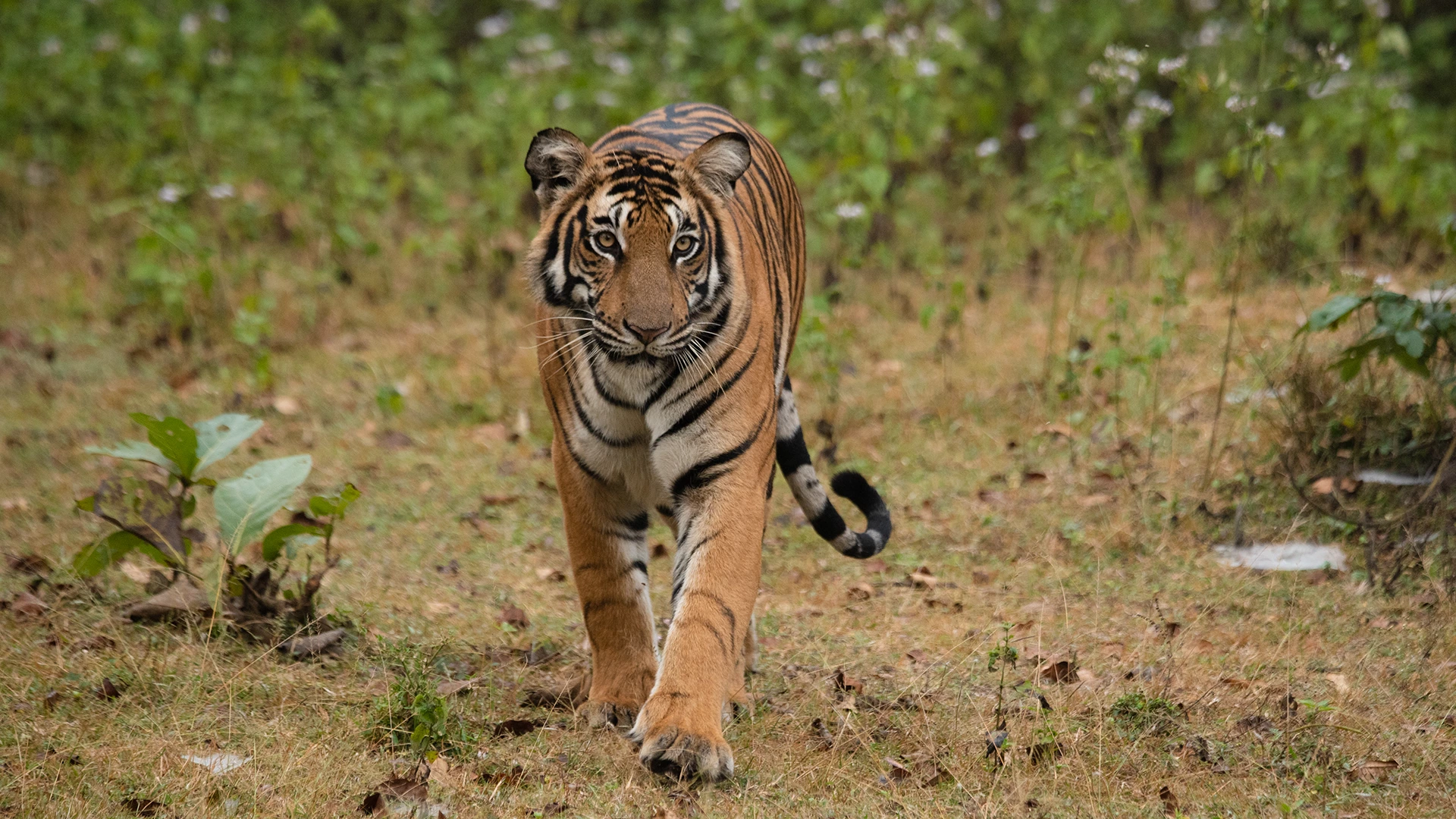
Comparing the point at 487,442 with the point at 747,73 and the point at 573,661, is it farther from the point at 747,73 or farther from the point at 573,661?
the point at 747,73

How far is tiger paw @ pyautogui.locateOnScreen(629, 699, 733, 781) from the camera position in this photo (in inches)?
110

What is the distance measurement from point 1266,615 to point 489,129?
5364 millimetres

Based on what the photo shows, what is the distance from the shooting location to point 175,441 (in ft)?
11.7

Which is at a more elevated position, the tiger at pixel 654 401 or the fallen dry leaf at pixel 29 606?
the tiger at pixel 654 401

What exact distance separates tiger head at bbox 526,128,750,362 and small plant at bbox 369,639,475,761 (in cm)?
88

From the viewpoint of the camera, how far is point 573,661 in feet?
12.1

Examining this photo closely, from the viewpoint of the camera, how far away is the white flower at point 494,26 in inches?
347

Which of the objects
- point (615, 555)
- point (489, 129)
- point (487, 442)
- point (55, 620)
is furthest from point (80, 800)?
point (489, 129)

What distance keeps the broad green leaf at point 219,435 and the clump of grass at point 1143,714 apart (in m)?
2.38

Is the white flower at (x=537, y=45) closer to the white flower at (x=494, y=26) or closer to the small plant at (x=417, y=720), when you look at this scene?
the white flower at (x=494, y=26)

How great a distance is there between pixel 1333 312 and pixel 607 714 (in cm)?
247

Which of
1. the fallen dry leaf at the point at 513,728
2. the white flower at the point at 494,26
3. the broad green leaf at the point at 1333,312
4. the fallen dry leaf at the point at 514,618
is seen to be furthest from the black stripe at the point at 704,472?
the white flower at the point at 494,26

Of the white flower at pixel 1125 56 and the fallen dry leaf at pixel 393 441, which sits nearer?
the white flower at pixel 1125 56

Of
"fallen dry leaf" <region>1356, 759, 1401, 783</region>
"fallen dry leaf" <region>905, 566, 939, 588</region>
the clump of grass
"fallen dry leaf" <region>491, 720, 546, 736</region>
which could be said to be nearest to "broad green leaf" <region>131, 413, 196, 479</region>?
"fallen dry leaf" <region>491, 720, 546, 736</region>
